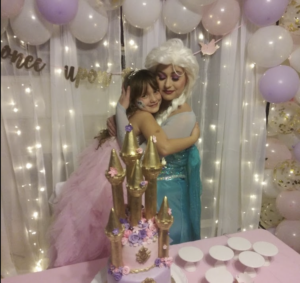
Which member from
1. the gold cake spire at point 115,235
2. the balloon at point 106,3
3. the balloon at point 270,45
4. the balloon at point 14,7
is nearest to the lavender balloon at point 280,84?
the balloon at point 270,45

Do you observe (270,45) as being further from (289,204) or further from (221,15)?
(289,204)

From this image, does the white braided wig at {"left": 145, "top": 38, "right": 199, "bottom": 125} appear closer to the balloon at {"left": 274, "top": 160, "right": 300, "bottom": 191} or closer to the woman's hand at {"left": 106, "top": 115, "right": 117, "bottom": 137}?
the woman's hand at {"left": 106, "top": 115, "right": 117, "bottom": 137}

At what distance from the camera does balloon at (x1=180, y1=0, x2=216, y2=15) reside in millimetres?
1545

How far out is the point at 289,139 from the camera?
2064 millimetres

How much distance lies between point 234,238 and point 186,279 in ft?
1.12

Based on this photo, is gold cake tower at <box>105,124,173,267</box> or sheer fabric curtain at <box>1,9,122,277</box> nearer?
gold cake tower at <box>105,124,173,267</box>

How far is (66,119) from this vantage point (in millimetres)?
1782

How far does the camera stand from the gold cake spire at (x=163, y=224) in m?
0.91

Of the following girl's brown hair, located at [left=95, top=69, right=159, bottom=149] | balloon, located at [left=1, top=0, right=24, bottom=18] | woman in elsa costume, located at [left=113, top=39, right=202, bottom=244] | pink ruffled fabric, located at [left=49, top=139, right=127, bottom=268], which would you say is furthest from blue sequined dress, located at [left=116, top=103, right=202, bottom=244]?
balloon, located at [left=1, top=0, right=24, bottom=18]

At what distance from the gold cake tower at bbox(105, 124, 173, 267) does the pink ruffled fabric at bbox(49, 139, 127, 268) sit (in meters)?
0.46

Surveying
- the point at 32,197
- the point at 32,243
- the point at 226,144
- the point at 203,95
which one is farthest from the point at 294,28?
the point at 32,243

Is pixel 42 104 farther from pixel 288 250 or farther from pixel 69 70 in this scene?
pixel 288 250

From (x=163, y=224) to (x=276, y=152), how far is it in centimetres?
145

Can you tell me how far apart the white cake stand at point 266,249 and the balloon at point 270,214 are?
1108mm
